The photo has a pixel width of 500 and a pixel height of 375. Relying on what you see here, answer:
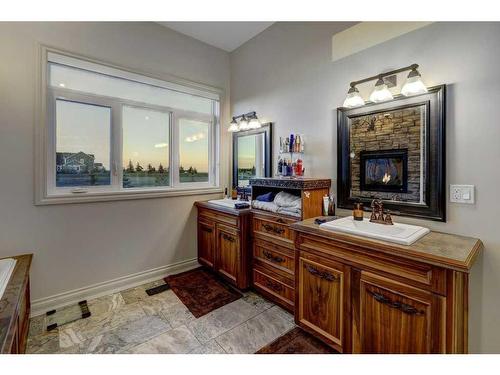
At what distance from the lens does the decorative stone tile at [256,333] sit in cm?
169

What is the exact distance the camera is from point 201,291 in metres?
2.46

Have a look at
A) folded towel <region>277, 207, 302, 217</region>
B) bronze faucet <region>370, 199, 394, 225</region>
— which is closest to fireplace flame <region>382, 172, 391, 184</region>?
bronze faucet <region>370, 199, 394, 225</region>

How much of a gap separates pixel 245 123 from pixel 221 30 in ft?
3.63

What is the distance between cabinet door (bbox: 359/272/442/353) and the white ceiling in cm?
280

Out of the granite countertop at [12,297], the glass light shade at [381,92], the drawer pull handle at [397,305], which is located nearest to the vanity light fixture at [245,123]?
the glass light shade at [381,92]

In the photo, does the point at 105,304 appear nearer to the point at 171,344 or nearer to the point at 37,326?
the point at 37,326

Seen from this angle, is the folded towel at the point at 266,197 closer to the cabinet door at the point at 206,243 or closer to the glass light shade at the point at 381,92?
the cabinet door at the point at 206,243

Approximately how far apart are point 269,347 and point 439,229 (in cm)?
142

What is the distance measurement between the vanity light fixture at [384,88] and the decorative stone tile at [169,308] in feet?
7.35

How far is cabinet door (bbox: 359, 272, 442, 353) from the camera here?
1.20 m

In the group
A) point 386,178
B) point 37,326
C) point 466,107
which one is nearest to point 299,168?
point 386,178

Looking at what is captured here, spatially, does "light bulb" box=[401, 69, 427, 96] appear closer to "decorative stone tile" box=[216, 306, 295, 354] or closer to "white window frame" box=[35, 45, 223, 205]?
"decorative stone tile" box=[216, 306, 295, 354]

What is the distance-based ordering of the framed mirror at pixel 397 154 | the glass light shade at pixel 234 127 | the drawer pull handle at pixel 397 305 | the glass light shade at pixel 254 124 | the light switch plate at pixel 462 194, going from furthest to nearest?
the glass light shade at pixel 234 127, the glass light shade at pixel 254 124, the framed mirror at pixel 397 154, the light switch plate at pixel 462 194, the drawer pull handle at pixel 397 305
